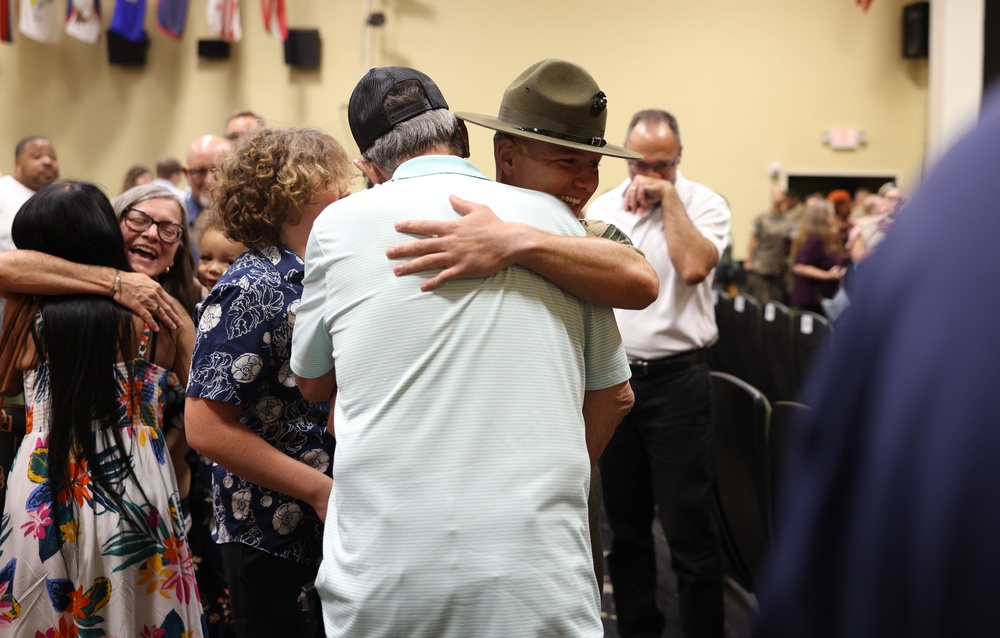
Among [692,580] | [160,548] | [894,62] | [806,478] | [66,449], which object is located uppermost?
[894,62]

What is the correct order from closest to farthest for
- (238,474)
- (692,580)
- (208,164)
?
(238,474), (692,580), (208,164)

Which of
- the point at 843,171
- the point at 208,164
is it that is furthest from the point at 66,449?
the point at 843,171

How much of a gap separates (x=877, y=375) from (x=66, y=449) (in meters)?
1.85

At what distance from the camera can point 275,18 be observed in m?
9.38

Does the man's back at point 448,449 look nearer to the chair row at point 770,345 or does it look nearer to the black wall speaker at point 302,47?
the chair row at point 770,345

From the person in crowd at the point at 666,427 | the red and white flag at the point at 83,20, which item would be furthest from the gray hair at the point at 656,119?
the red and white flag at the point at 83,20

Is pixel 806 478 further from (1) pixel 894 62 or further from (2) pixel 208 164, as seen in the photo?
(1) pixel 894 62

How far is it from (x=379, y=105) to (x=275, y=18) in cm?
862

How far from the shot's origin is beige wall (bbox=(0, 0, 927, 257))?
9.73m

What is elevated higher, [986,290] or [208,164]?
[208,164]

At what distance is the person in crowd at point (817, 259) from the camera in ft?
27.9

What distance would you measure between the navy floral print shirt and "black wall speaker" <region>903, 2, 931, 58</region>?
10494 mm

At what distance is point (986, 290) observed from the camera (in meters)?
0.47

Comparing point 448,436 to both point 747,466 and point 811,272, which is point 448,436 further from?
point 811,272
